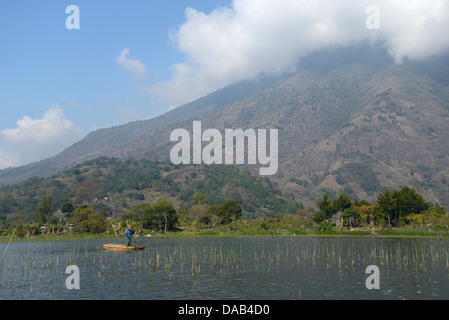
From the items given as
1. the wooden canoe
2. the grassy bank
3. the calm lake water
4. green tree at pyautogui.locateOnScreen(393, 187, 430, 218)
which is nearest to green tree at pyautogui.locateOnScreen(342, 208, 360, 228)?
the grassy bank

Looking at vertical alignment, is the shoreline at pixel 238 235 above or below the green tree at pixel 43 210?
below

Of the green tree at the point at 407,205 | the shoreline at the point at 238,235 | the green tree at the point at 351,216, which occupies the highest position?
the green tree at the point at 407,205

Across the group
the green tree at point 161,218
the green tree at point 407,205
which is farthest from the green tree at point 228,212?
the green tree at point 407,205

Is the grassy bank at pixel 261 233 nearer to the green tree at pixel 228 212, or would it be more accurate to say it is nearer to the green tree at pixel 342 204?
the green tree at pixel 228 212

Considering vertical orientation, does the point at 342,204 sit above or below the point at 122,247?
above

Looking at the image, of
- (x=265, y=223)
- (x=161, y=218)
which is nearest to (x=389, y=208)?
(x=265, y=223)

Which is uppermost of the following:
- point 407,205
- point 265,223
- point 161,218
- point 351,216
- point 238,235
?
point 407,205

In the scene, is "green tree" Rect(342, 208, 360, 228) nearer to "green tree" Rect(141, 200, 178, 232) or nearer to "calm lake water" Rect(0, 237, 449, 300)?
"green tree" Rect(141, 200, 178, 232)

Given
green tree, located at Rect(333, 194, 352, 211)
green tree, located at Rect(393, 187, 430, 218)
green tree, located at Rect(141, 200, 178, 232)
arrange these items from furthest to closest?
green tree, located at Rect(333, 194, 352, 211), green tree, located at Rect(141, 200, 178, 232), green tree, located at Rect(393, 187, 430, 218)

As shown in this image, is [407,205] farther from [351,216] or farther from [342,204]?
[342,204]

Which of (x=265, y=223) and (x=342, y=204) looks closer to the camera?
(x=265, y=223)

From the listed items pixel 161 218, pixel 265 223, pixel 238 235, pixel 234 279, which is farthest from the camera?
pixel 161 218

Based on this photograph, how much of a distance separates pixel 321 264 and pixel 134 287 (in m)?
20.6

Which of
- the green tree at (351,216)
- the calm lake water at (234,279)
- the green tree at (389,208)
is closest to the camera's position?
the calm lake water at (234,279)
